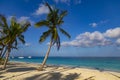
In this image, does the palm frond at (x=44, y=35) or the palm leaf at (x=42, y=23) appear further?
the palm frond at (x=44, y=35)

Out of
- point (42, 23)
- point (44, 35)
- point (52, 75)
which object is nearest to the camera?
point (52, 75)

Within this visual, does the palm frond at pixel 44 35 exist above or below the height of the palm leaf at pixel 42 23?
below

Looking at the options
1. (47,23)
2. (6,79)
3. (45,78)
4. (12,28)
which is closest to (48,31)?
(47,23)

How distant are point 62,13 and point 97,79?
10101 millimetres

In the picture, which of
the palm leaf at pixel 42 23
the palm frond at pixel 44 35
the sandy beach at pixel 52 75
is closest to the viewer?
the sandy beach at pixel 52 75

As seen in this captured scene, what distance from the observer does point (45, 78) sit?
1722cm

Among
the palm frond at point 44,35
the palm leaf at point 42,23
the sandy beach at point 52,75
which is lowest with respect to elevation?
the sandy beach at point 52,75

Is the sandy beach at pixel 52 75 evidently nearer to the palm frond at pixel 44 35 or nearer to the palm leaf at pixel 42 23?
the palm frond at pixel 44 35

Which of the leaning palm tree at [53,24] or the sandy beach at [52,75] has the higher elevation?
the leaning palm tree at [53,24]

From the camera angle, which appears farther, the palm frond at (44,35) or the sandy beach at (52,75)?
the palm frond at (44,35)

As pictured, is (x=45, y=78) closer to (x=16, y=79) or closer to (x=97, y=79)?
(x=16, y=79)

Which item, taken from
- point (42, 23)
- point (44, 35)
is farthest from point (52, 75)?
point (42, 23)

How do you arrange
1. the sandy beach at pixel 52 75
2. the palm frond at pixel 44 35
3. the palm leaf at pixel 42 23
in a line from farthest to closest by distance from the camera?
the palm frond at pixel 44 35 → the palm leaf at pixel 42 23 → the sandy beach at pixel 52 75

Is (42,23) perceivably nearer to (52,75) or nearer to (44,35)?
(44,35)
